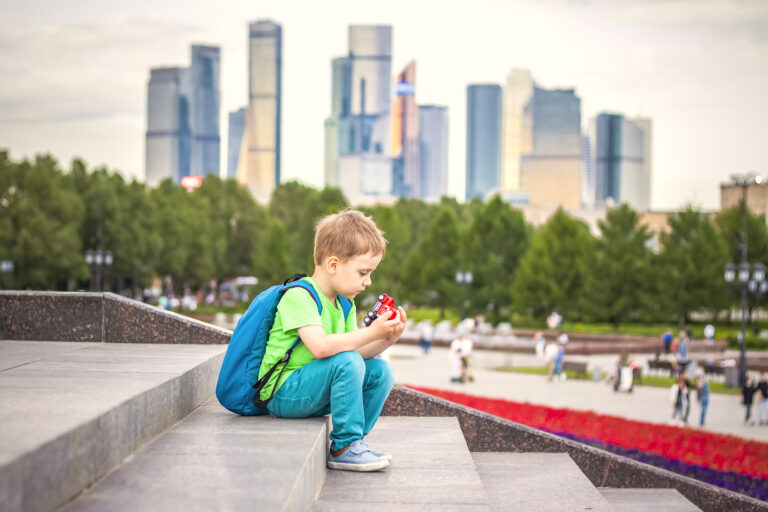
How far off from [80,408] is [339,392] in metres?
1.26

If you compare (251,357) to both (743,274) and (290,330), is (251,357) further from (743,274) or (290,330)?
(743,274)

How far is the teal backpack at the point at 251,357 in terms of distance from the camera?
433 cm

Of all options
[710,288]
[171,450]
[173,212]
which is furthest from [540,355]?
[173,212]

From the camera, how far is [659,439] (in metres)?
9.92

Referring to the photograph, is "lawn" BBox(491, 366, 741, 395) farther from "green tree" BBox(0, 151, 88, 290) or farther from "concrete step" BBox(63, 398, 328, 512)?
"green tree" BBox(0, 151, 88, 290)

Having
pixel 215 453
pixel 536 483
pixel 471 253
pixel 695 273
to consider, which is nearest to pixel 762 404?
pixel 536 483

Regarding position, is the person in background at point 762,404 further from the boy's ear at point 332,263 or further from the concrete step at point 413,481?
the boy's ear at point 332,263

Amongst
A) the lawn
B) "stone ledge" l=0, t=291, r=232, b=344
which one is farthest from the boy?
the lawn

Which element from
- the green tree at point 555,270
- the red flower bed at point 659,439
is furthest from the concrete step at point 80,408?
the green tree at point 555,270

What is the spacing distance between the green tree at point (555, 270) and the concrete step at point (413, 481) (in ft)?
147

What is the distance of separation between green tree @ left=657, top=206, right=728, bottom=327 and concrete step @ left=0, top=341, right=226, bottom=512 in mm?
48145

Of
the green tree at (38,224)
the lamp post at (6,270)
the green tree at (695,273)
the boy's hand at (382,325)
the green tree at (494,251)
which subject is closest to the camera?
the boy's hand at (382,325)

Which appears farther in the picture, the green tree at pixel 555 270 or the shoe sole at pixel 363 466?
the green tree at pixel 555 270

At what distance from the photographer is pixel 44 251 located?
159 ft
